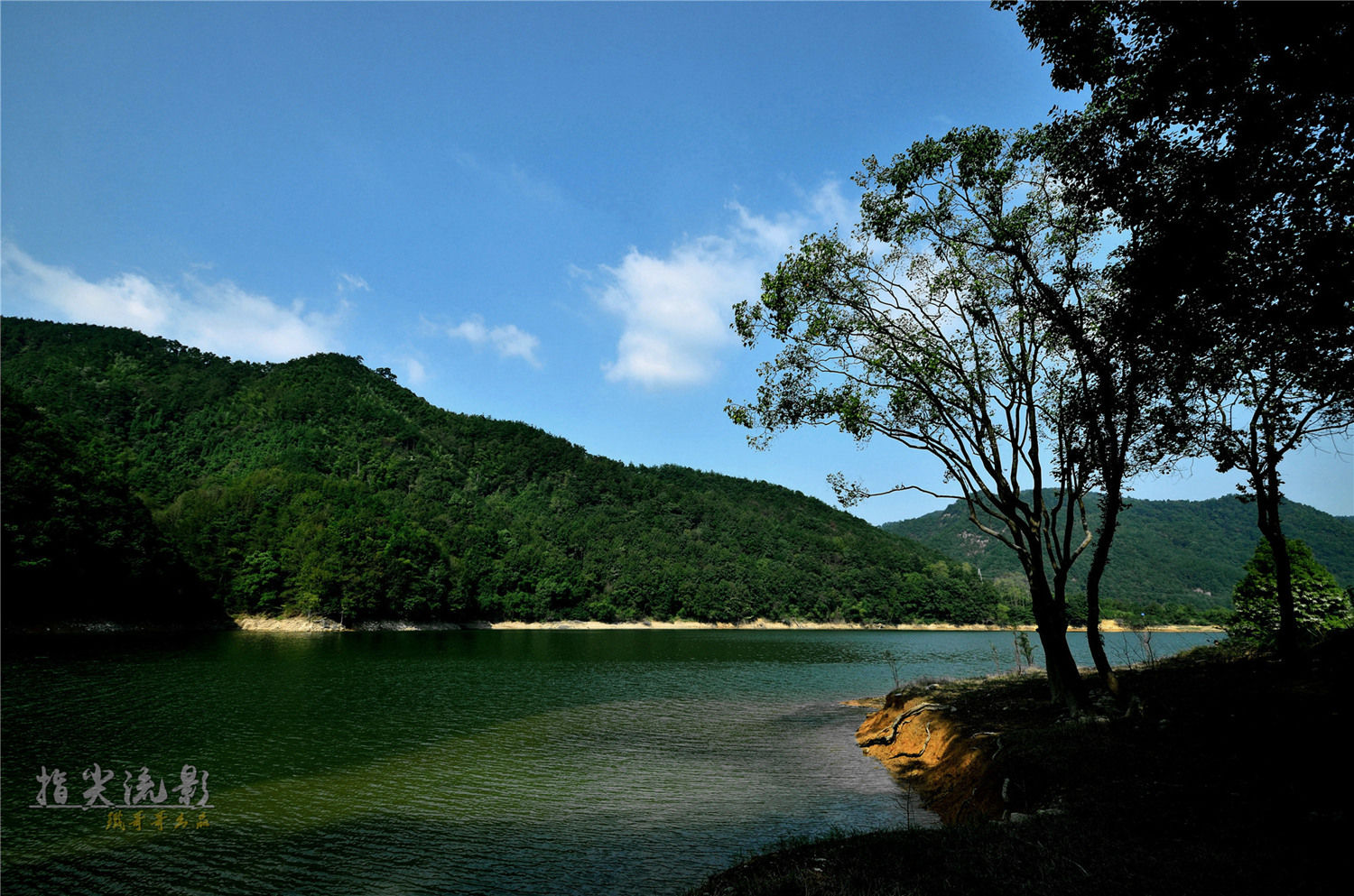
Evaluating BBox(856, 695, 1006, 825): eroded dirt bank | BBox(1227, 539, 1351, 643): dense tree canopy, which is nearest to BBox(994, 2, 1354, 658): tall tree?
BBox(856, 695, 1006, 825): eroded dirt bank

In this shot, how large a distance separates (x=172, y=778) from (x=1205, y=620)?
178 meters

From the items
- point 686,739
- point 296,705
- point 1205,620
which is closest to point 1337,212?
point 686,739

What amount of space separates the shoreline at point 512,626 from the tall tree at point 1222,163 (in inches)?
1301

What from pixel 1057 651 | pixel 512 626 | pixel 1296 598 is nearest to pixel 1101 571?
pixel 1057 651

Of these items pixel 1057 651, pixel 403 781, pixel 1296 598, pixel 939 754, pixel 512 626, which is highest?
pixel 1296 598

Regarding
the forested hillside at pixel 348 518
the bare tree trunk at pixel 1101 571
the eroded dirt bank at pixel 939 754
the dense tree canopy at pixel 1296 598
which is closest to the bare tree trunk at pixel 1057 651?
the bare tree trunk at pixel 1101 571

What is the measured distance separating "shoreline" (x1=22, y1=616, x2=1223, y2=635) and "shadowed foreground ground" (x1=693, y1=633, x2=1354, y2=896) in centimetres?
2910

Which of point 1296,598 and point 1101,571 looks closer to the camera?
point 1101,571

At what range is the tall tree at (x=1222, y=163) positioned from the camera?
780 cm

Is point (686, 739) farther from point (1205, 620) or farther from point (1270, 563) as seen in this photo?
point (1205, 620)

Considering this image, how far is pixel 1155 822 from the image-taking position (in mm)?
7598

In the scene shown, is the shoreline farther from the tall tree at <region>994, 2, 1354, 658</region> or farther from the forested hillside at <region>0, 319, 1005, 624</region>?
the tall tree at <region>994, 2, 1354, 658</region>

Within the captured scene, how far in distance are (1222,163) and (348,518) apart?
10321cm

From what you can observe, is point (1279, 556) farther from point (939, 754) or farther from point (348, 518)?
point (348, 518)
